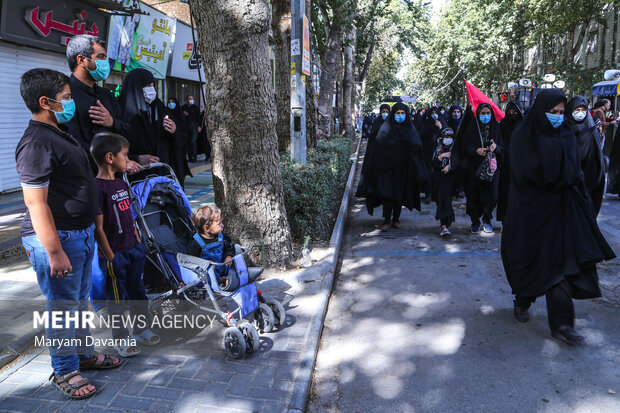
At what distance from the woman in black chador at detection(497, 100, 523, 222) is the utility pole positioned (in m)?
3.07

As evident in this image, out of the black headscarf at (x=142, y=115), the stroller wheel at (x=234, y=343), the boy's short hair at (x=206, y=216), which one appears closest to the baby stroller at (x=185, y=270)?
the stroller wheel at (x=234, y=343)

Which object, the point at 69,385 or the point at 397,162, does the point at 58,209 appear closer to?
the point at 69,385

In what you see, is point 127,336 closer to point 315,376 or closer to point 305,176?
point 315,376

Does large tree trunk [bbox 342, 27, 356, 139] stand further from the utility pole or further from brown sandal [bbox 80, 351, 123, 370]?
brown sandal [bbox 80, 351, 123, 370]

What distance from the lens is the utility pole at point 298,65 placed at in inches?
277

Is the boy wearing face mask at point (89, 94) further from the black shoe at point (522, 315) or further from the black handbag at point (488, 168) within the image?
the black handbag at point (488, 168)

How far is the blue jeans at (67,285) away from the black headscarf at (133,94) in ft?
6.45

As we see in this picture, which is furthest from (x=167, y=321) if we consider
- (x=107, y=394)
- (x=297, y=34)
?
(x=297, y=34)

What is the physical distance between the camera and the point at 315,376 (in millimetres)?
3768

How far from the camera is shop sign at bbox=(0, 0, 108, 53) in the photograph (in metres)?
9.80

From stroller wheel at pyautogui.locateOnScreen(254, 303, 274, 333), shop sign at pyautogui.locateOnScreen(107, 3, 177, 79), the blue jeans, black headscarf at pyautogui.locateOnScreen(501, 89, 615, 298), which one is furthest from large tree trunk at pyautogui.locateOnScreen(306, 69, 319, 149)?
the blue jeans

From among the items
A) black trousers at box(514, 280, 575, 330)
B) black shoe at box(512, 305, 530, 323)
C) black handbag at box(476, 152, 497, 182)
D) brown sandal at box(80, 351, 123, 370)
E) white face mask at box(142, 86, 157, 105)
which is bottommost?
black shoe at box(512, 305, 530, 323)

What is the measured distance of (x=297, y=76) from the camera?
711 centimetres

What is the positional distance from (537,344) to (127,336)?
3.28m
